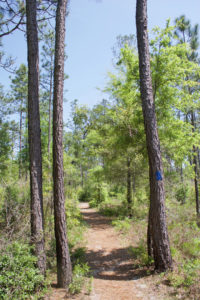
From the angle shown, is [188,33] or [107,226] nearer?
[107,226]

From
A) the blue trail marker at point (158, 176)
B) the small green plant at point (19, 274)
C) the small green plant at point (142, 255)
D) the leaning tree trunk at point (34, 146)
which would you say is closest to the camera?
the small green plant at point (19, 274)

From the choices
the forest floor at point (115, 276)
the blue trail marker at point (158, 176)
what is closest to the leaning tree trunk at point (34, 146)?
the forest floor at point (115, 276)

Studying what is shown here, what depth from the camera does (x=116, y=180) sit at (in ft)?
40.0

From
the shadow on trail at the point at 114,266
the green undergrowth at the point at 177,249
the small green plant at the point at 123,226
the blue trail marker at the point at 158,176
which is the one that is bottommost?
the shadow on trail at the point at 114,266

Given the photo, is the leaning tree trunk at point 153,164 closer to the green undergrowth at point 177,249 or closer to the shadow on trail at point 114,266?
the green undergrowth at point 177,249

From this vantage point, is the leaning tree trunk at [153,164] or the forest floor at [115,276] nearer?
the forest floor at [115,276]

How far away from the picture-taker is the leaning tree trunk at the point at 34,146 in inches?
188

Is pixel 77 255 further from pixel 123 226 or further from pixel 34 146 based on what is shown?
pixel 34 146

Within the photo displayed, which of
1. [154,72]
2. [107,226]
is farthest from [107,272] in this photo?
[154,72]

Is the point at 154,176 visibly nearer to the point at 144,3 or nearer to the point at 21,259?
the point at 21,259

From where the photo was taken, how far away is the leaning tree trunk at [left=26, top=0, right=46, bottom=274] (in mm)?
4773

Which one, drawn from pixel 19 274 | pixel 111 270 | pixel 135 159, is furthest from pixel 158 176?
pixel 19 274

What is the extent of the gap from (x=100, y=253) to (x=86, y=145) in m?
7.01

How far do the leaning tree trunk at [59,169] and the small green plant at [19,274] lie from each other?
54cm
